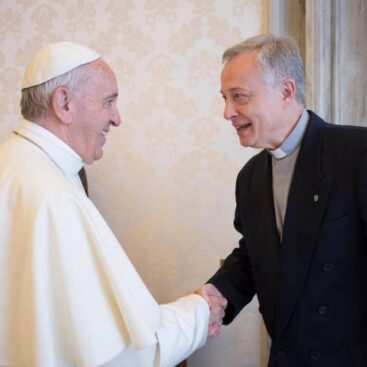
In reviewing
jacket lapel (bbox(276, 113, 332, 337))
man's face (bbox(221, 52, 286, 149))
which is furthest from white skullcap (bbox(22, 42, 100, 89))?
jacket lapel (bbox(276, 113, 332, 337))

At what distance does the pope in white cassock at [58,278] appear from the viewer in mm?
1181

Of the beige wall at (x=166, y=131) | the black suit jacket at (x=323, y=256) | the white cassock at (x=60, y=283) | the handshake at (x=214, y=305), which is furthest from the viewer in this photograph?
the beige wall at (x=166, y=131)

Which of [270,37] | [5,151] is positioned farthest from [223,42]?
[5,151]

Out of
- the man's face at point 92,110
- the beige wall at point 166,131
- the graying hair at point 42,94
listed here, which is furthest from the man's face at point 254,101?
the beige wall at point 166,131

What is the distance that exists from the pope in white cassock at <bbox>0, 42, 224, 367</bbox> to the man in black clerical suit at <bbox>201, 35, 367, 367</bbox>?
38 centimetres

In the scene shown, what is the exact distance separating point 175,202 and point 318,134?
3.96 ft

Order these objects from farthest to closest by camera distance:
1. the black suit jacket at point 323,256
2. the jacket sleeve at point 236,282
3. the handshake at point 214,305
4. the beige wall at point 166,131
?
1. the beige wall at point 166,131
2. the jacket sleeve at point 236,282
3. the handshake at point 214,305
4. the black suit jacket at point 323,256

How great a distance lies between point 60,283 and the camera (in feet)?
3.93

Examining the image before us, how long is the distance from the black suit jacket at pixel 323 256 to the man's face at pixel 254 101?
112 mm

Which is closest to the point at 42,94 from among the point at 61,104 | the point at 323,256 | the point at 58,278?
the point at 61,104

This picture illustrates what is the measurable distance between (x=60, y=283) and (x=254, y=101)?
0.81 m

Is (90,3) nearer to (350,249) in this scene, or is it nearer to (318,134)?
(318,134)

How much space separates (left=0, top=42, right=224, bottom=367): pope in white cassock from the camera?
118cm

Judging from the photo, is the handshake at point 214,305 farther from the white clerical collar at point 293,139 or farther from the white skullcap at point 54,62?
the white skullcap at point 54,62
